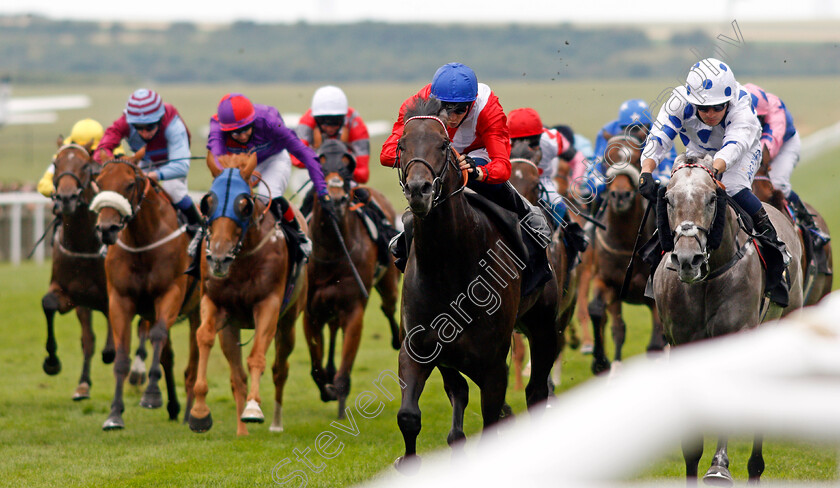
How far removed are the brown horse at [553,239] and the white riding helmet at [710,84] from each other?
124cm

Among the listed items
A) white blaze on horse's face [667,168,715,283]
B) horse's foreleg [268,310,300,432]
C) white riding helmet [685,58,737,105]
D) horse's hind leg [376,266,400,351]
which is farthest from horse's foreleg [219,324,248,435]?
white riding helmet [685,58,737,105]

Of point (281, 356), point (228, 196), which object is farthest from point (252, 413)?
point (228, 196)

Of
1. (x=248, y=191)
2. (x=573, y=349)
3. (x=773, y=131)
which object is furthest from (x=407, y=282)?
(x=573, y=349)

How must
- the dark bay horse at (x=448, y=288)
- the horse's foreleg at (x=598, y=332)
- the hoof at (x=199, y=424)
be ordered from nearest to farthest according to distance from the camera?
the dark bay horse at (x=448, y=288), the hoof at (x=199, y=424), the horse's foreleg at (x=598, y=332)

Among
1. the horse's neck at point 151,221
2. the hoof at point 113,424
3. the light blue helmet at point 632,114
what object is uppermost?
the light blue helmet at point 632,114

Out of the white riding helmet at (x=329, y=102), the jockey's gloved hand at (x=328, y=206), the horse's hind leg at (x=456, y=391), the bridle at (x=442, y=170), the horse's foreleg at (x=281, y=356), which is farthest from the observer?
the white riding helmet at (x=329, y=102)

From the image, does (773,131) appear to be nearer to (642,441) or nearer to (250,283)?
(250,283)

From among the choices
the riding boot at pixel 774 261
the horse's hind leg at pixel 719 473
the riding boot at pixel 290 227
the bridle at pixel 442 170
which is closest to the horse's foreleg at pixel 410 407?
the bridle at pixel 442 170

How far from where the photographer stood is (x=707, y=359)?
82.4 inches

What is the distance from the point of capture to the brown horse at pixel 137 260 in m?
8.00

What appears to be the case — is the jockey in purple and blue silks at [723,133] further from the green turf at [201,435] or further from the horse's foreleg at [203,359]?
the horse's foreleg at [203,359]

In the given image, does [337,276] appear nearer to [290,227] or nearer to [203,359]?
[290,227]

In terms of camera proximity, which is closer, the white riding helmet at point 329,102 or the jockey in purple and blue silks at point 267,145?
the jockey in purple and blue silks at point 267,145

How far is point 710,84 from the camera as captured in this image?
6473 mm
